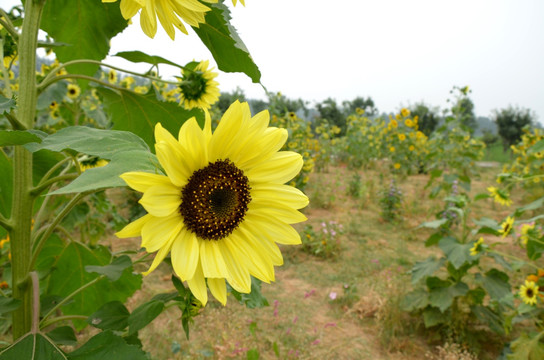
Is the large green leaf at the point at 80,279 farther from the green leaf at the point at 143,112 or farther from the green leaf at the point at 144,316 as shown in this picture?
the green leaf at the point at 143,112

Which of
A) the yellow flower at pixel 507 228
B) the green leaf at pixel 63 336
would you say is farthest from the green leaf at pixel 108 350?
the yellow flower at pixel 507 228

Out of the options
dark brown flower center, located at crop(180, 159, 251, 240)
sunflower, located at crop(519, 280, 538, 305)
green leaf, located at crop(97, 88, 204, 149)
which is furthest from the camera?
sunflower, located at crop(519, 280, 538, 305)

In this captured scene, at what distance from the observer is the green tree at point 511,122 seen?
55.5ft

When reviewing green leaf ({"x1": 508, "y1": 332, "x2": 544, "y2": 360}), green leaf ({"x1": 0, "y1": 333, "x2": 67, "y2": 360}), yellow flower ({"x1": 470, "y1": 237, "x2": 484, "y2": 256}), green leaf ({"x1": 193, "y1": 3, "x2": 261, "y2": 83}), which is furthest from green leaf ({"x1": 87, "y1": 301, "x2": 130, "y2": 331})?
yellow flower ({"x1": 470, "y1": 237, "x2": 484, "y2": 256})

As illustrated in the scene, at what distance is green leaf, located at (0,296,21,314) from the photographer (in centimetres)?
61

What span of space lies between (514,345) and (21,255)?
231 cm

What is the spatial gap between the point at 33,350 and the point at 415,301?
7.91 feet

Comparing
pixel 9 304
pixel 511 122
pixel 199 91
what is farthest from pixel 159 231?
pixel 511 122

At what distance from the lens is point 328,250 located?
12.1 feet

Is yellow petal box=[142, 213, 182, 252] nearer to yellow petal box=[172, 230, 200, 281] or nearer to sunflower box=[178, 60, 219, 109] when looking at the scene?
yellow petal box=[172, 230, 200, 281]

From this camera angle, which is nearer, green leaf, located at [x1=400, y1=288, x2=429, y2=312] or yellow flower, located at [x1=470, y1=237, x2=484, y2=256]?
yellow flower, located at [x1=470, y1=237, x2=484, y2=256]

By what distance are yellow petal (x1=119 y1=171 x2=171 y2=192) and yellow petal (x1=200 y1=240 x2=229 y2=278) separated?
125 mm

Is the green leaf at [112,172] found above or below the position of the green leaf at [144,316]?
above

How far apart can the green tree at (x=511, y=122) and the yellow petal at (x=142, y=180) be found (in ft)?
65.2
